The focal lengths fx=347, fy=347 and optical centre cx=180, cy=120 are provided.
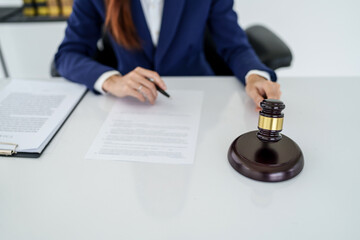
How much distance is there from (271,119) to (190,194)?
22 cm

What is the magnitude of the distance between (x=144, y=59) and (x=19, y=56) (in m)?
1.64

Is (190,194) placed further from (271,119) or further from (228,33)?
(228,33)

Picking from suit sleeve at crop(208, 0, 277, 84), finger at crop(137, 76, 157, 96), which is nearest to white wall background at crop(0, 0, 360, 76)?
suit sleeve at crop(208, 0, 277, 84)

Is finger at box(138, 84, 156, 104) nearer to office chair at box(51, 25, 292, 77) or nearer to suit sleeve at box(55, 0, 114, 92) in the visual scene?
suit sleeve at box(55, 0, 114, 92)

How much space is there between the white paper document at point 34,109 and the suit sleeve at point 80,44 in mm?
50

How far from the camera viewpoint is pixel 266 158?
674mm

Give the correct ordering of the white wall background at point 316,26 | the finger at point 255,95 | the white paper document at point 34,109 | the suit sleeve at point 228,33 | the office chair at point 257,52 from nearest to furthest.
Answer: the white paper document at point 34,109, the finger at point 255,95, the suit sleeve at point 228,33, the office chair at point 257,52, the white wall background at point 316,26

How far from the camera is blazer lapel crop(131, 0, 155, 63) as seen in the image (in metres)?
1.17

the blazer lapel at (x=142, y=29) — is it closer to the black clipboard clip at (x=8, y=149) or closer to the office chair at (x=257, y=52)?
the office chair at (x=257, y=52)

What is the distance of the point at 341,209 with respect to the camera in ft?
1.95

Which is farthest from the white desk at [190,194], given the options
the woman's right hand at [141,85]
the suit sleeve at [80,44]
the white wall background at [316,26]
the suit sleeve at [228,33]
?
the white wall background at [316,26]

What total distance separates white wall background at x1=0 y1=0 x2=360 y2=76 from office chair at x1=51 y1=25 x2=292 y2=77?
3.03 feet

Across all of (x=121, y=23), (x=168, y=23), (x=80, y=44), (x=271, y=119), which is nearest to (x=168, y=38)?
(x=168, y=23)

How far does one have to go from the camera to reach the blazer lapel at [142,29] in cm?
117
